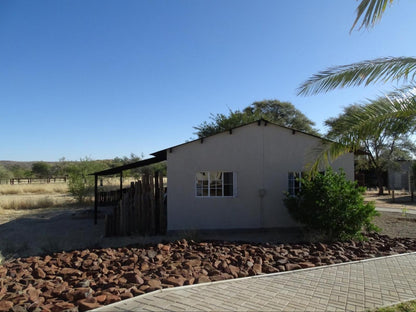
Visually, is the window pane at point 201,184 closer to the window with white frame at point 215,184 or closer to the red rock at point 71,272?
the window with white frame at point 215,184

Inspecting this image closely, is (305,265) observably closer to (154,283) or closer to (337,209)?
(337,209)

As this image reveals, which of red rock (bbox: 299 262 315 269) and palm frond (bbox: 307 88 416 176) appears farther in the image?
red rock (bbox: 299 262 315 269)

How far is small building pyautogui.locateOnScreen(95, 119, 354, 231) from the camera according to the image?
10.9 meters

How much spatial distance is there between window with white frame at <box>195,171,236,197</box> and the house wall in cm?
16

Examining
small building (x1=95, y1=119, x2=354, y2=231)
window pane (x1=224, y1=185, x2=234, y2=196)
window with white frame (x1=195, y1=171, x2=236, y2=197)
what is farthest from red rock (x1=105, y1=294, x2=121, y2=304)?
window pane (x1=224, y1=185, x2=234, y2=196)

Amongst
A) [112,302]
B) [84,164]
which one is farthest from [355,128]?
[84,164]

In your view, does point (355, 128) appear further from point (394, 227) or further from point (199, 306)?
point (394, 227)

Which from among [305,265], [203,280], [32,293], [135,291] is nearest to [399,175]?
[305,265]

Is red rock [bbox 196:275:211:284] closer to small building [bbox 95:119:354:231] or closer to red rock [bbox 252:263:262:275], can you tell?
red rock [bbox 252:263:262:275]

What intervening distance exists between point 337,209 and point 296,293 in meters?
4.57

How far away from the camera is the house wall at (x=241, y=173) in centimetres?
1093

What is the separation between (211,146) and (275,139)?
91.6 inches

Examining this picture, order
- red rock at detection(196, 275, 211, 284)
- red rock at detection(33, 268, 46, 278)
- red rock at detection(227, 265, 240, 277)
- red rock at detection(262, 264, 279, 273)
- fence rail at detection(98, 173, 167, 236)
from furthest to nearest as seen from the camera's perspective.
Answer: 1. fence rail at detection(98, 173, 167, 236)
2. red rock at detection(33, 268, 46, 278)
3. red rock at detection(262, 264, 279, 273)
4. red rock at detection(227, 265, 240, 277)
5. red rock at detection(196, 275, 211, 284)

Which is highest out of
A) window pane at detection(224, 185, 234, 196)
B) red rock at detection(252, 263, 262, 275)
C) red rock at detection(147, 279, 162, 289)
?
window pane at detection(224, 185, 234, 196)
